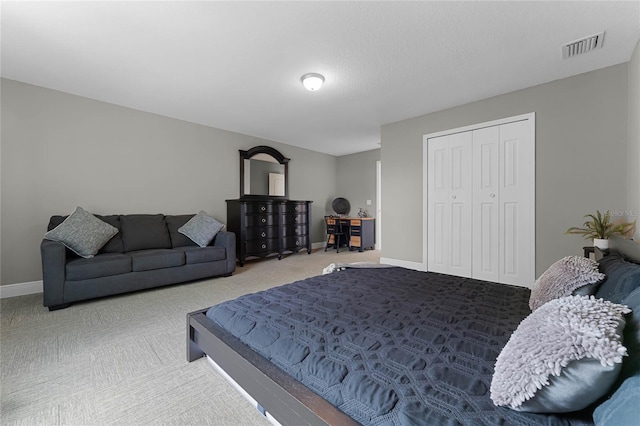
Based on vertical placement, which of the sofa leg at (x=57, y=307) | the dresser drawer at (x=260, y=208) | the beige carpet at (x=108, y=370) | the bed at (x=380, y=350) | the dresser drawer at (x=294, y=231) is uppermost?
the dresser drawer at (x=260, y=208)

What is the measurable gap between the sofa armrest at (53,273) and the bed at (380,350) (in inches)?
78.0

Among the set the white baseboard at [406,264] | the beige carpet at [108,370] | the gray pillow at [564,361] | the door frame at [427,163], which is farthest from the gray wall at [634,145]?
the beige carpet at [108,370]

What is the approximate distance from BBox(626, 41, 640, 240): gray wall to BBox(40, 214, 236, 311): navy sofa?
15.0 feet

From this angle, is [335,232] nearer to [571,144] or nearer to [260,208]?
[260,208]

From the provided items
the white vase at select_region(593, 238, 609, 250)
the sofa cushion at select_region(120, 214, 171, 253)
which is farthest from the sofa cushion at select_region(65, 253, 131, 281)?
the white vase at select_region(593, 238, 609, 250)

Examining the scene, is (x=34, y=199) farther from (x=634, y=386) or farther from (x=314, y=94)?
(x=634, y=386)

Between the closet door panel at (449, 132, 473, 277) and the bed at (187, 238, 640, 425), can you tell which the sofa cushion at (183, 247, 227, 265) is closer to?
the bed at (187, 238, 640, 425)

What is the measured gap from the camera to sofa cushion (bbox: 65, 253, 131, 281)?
9.04ft

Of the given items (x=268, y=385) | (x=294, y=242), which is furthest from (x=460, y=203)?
(x=268, y=385)

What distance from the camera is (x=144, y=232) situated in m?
3.75

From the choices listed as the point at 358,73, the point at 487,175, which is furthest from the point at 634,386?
the point at 487,175

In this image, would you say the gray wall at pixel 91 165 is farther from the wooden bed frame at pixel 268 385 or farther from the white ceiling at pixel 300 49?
the wooden bed frame at pixel 268 385

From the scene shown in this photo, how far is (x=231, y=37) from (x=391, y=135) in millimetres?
3115

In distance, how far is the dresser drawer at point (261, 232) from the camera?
16.1ft
